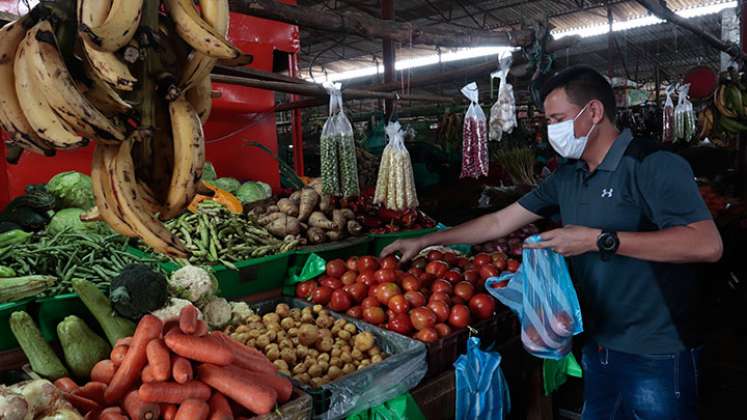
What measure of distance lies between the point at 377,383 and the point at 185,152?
4.82 feet

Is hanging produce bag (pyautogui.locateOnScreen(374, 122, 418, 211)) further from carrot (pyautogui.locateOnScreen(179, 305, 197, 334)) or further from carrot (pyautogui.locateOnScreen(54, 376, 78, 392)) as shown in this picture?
carrot (pyautogui.locateOnScreen(54, 376, 78, 392))

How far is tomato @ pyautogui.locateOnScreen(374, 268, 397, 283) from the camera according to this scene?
3084 millimetres

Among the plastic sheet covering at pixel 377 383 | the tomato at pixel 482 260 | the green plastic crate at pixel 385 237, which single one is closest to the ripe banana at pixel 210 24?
the plastic sheet covering at pixel 377 383

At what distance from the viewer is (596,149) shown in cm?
232

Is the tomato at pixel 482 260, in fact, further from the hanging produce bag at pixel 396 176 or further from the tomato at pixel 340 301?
the tomato at pixel 340 301

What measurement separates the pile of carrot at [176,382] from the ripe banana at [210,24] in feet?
3.21

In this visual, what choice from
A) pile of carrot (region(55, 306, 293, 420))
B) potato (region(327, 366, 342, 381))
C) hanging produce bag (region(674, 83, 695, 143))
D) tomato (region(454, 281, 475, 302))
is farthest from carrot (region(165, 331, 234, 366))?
hanging produce bag (region(674, 83, 695, 143))

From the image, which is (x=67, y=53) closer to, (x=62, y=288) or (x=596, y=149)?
(x=62, y=288)

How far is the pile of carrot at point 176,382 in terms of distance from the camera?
5.71 ft

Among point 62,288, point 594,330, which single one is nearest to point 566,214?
point 594,330

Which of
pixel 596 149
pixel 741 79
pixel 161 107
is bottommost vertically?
pixel 596 149

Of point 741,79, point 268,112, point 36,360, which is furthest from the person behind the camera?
point 741,79

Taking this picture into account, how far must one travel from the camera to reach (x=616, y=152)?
225cm

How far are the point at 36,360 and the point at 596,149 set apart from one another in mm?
2517
